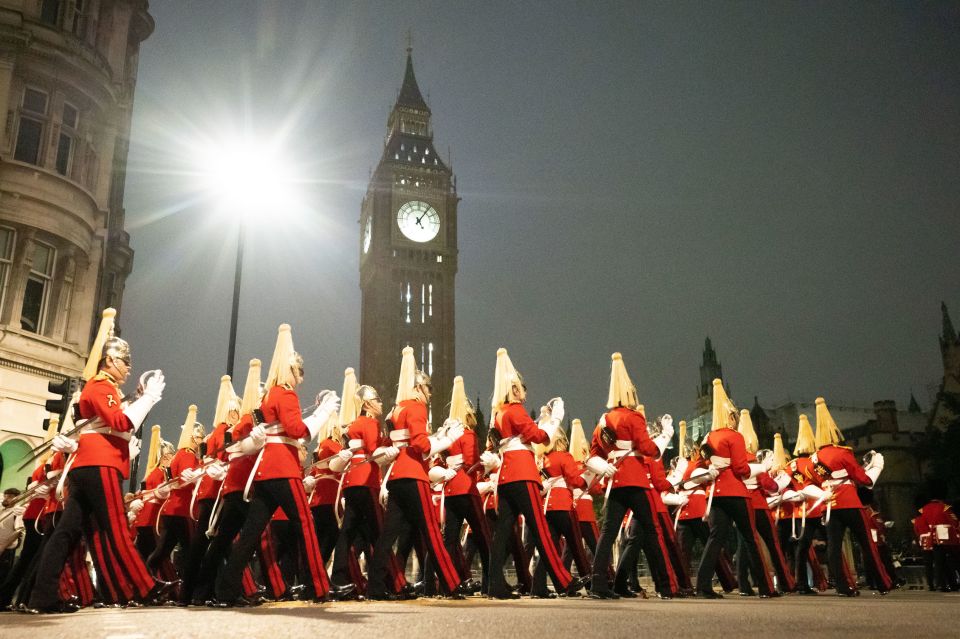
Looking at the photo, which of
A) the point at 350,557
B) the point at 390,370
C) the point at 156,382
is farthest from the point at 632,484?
the point at 390,370

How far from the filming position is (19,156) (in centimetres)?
1850

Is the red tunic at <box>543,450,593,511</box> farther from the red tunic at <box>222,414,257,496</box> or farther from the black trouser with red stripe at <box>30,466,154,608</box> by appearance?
the black trouser with red stripe at <box>30,466,154,608</box>

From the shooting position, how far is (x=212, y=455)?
8.73 metres

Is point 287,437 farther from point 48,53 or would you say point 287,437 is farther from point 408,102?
point 408,102

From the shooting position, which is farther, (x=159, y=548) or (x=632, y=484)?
(x=159, y=548)

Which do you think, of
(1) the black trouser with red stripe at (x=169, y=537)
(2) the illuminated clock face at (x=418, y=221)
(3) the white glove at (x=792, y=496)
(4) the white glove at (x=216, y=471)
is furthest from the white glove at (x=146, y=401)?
(2) the illuminated clock face at (x=418, y=221)

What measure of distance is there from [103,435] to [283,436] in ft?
4.54

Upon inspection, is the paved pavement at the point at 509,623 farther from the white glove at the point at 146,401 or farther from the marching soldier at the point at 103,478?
the white glove at the point at 146,401

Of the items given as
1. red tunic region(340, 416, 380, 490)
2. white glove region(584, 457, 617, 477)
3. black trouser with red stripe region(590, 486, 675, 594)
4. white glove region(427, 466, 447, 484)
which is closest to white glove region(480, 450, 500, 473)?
white glove region(427, 466, 447, 484)

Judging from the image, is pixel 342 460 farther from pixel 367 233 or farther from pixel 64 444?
pixel 367 233

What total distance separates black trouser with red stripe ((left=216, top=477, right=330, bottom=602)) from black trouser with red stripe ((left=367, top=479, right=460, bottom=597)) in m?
0.70

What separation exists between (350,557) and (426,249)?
7587cm

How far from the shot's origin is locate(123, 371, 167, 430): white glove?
6.48m

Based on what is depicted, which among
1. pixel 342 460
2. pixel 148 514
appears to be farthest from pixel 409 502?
pixel 148 514
